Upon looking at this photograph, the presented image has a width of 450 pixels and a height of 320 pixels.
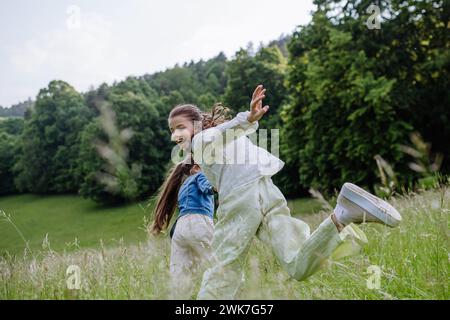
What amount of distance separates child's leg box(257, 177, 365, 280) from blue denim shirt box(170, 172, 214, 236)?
3.38ft

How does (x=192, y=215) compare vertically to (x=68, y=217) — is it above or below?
above

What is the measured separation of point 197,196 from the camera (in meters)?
3.78

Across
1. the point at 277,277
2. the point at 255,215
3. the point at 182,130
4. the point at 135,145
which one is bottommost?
the point at 135,145

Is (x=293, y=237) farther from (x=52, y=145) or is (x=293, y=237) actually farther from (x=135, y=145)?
(x=52, y=145)

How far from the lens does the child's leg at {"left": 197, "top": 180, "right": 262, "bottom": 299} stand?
2.50m

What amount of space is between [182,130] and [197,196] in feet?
2.14

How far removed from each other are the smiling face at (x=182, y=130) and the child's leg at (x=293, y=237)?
87 cm

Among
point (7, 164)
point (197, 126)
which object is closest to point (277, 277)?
point (197, 126)

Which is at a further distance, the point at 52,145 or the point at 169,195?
the point at 52,145

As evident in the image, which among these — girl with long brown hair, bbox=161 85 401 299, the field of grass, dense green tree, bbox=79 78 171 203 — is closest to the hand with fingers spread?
girl with long brown hair, bbox=161 85 401 299

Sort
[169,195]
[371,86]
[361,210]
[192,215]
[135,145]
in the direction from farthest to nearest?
1. [135,145]
2. [371,86]
3. [169,195]
4. [192,215]
5. [361,210]

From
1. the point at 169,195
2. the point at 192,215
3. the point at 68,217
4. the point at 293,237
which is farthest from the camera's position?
the point at 68,217

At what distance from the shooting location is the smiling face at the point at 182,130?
3.38m

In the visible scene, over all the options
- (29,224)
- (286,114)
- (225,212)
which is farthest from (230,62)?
(225,212)
